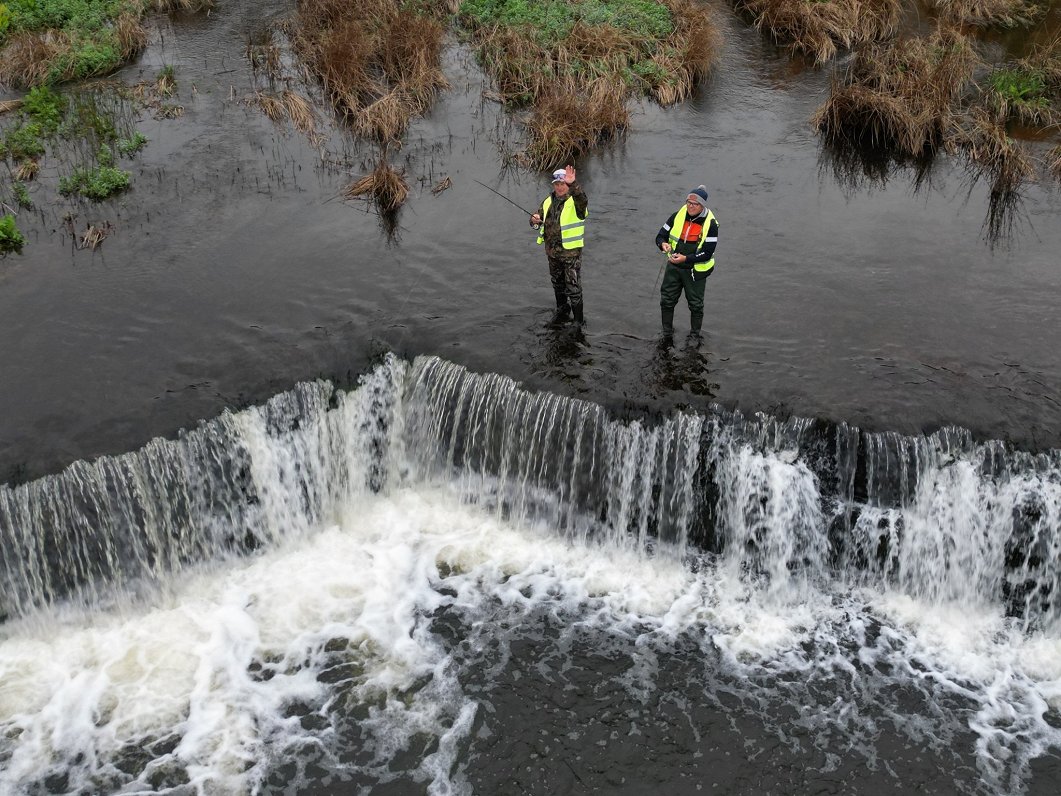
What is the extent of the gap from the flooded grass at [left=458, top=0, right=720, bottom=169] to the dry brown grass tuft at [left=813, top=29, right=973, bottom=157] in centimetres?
322

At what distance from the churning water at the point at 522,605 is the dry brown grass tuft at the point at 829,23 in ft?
41.7

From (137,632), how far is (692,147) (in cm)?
1279

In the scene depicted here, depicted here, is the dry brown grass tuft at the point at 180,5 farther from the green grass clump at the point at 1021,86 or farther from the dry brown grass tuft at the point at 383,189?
the green grass clump at the point at 1021,86

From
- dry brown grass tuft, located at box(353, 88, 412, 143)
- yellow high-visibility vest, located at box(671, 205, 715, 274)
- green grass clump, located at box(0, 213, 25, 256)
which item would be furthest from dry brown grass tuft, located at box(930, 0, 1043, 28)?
green grass clump, located at box(0, 213, 25, 256)

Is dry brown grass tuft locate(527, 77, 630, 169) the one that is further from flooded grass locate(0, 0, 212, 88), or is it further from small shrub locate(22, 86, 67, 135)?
flooded grass locate(0, 0, 212, 88)

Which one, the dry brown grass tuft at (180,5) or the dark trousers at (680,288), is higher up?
the dry brown grass tuft at (180,5)

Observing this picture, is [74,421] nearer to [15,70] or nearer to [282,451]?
[282,451]

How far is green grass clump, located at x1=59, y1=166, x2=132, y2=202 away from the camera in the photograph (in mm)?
16406

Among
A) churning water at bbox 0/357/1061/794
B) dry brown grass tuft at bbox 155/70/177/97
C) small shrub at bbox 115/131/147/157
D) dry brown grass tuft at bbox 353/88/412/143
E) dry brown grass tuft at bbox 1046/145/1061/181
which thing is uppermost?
dry brown grass tuft at bbox 155/70/177/97

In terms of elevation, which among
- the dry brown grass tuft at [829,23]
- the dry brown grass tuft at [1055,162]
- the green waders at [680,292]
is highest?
the dry brown grass tuft at [829,23]

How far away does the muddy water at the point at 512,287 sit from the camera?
40.6 ft

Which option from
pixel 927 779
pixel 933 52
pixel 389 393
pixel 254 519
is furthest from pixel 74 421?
pixel 933 52

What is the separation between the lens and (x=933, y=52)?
1973cm

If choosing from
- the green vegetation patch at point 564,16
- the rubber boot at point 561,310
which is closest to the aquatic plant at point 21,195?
the rubber boot at point 561,310
